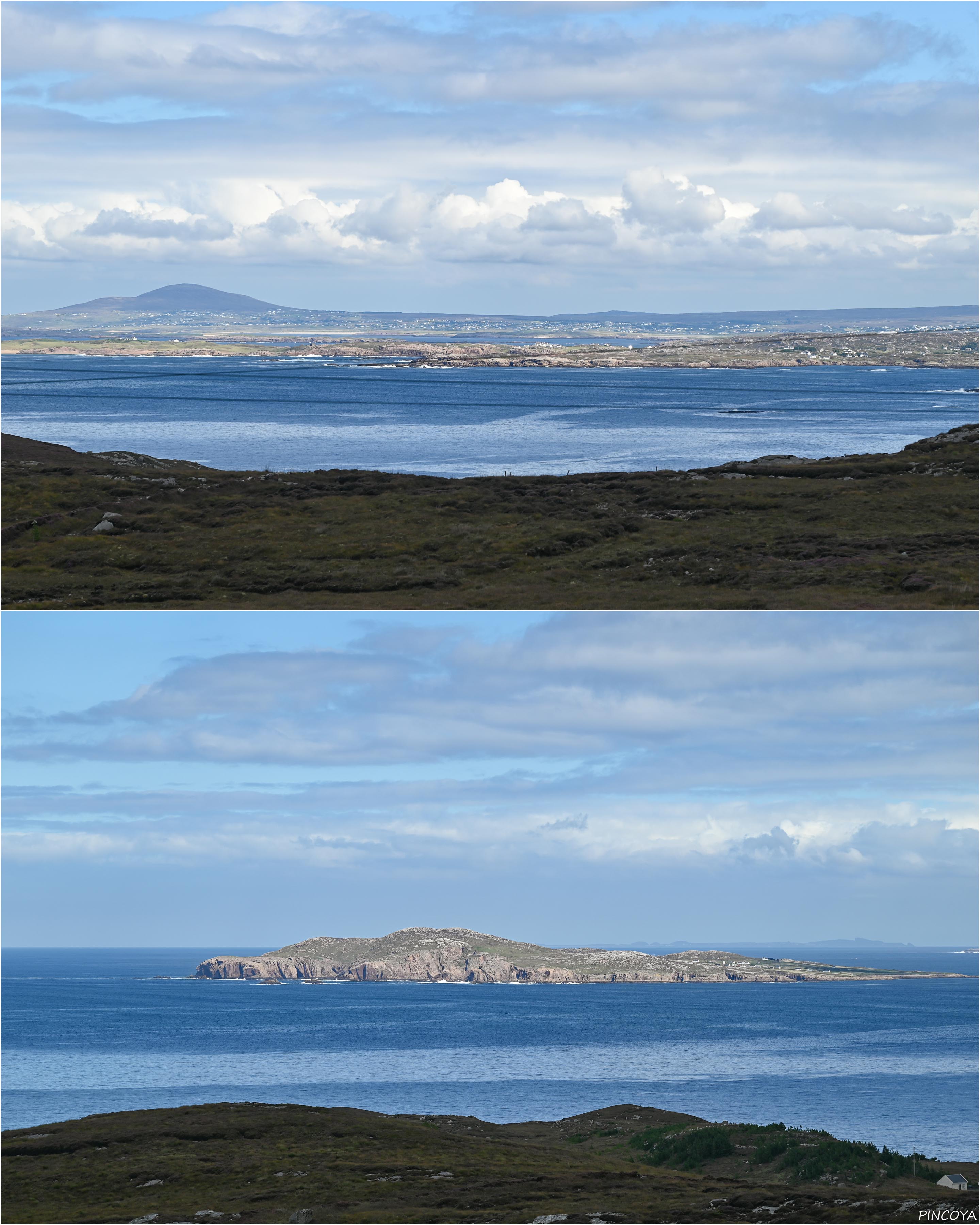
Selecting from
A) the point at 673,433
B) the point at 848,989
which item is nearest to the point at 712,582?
the point at 673,433

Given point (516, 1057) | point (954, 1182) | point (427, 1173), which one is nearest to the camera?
point (954, 1182)

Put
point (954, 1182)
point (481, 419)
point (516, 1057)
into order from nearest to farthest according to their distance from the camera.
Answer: point (954, 1182) < point (516, 1057) < point (481, 419)

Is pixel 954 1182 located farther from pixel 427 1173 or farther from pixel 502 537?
pixel 502 537

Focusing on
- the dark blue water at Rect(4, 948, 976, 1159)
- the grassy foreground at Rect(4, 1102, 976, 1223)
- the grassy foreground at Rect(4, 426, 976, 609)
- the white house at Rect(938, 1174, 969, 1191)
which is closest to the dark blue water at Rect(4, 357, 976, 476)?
the grassy foreground at Rect(4, 426, 976, 609)

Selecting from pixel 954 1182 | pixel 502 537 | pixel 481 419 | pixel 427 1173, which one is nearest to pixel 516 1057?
pixel 502 537

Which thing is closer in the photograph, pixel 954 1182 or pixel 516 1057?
pixel 954 1182

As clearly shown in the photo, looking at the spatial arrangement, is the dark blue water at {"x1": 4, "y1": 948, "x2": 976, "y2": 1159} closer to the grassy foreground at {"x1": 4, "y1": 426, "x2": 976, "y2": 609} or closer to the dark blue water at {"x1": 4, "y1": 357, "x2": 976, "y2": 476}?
the grassy foreground at {"x1": 4, "y1": 426, "x2": 976, "y2": 609}

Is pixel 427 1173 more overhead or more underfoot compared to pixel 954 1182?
more underfoot

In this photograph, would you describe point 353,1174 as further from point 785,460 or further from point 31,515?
point 785,460
